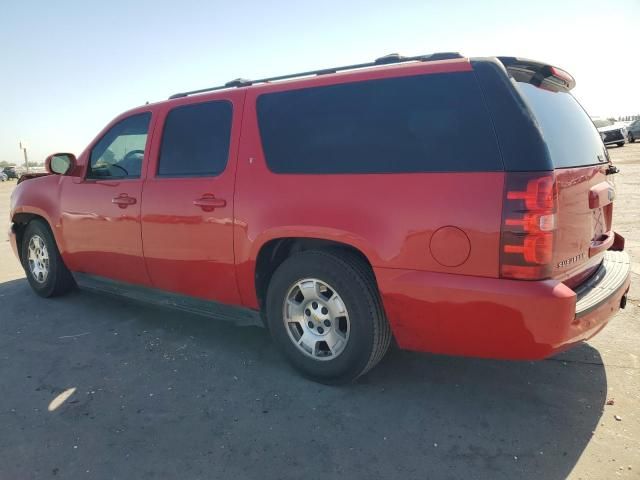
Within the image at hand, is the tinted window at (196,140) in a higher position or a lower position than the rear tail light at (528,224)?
higher

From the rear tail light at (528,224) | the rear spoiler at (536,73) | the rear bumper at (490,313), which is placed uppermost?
the rear spoiler at (536,73)

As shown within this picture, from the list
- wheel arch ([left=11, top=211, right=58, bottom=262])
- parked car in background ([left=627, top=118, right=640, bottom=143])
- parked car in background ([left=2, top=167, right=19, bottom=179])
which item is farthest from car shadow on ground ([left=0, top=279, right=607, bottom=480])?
parked car in background ([left=2, top=167, right=19, bottom=179])

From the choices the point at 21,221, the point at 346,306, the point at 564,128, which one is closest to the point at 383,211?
the point at 346,306

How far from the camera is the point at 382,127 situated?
2795mm

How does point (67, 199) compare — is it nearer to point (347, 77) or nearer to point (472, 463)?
point (347, 77)

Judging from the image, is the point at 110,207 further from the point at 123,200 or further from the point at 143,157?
the point at 143,157

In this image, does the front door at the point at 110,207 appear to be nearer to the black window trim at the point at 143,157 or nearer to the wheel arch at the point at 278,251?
the black window trim at the point at 143,157

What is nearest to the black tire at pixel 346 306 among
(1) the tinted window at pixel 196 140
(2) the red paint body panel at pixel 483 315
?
(2) the red paint body panel at pixel 483 315

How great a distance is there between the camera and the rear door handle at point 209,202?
339cm

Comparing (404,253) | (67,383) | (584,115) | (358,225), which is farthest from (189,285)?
(584,115)

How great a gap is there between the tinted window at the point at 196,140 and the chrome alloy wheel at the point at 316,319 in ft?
3.51

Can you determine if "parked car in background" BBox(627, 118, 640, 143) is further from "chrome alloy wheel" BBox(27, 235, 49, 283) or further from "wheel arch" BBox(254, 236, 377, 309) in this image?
"chrome alloy wheel" BBox(27, 235, 49, 283)

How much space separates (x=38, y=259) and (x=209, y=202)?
2949mm

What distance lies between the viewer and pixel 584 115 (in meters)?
3.36
